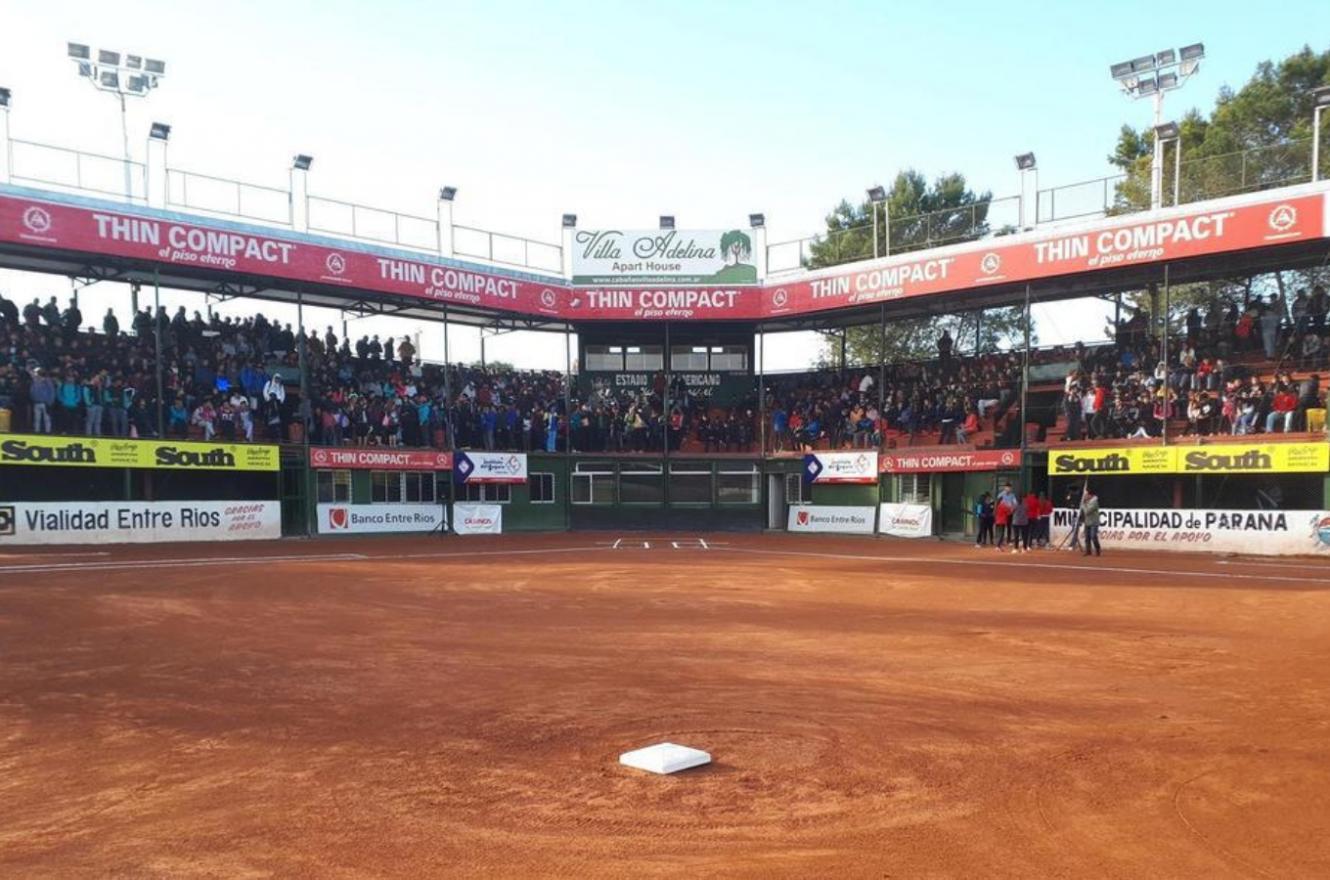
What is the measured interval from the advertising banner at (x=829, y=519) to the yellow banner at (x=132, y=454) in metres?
18.9

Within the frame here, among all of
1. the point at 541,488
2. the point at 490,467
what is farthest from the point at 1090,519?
the point at 490,467

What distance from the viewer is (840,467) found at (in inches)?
1372

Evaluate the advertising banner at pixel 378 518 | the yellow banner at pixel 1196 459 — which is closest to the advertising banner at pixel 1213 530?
the yellow banner at pixel 1196 459

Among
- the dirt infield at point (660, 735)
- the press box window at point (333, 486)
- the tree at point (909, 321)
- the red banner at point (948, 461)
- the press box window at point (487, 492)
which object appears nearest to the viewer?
the dirt infield at point (660, 735)

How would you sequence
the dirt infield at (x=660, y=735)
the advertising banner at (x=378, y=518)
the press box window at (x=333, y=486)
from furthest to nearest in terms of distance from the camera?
the press box window at (x=333, y=486) < the advertising banner at (x=378, y=518) < the dirt infield at (x=660, y=735)

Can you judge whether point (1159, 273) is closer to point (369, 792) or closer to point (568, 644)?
point (568, 644)

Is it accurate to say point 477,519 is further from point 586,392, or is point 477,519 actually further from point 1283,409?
point 1283,409

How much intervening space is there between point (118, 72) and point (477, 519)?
18.5 m

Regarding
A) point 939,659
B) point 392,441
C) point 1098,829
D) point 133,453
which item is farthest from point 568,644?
point 392,441

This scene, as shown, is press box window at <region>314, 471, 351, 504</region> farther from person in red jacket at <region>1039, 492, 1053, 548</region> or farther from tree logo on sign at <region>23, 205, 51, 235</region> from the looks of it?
person in red jacket at <region>1039, 492, 1053, 548</region>

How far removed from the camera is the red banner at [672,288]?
25.5 m

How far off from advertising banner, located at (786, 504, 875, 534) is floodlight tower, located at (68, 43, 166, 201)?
2590 cm

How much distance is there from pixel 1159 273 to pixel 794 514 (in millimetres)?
15214

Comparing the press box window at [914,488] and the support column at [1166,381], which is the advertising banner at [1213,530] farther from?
the press box window at [914,488]
